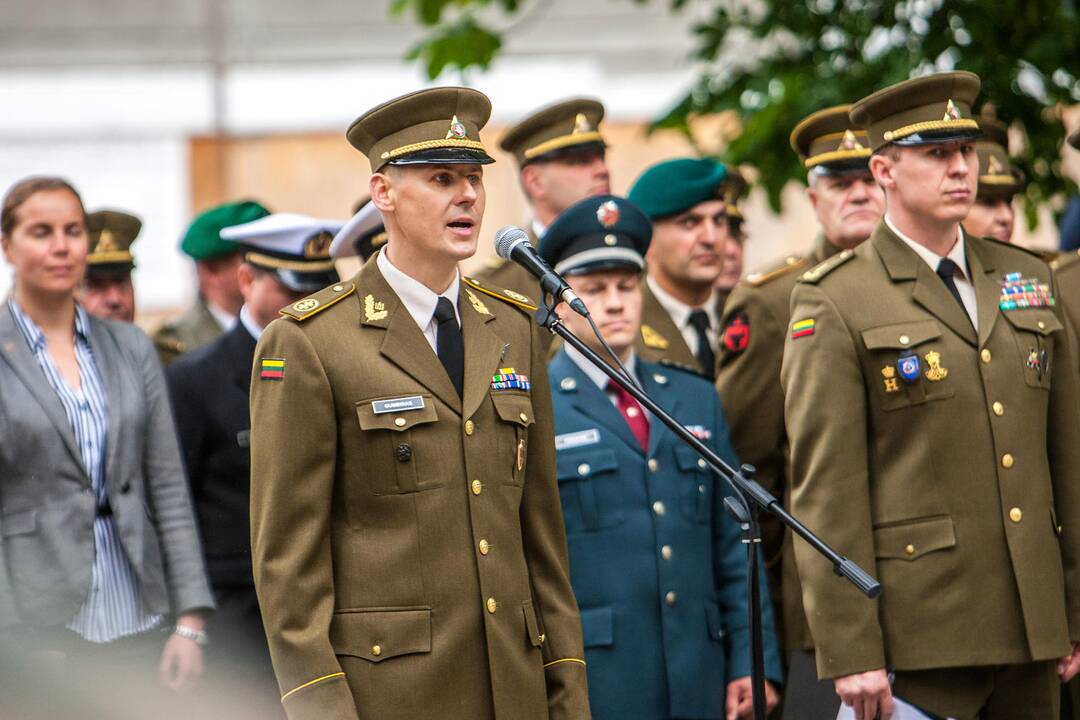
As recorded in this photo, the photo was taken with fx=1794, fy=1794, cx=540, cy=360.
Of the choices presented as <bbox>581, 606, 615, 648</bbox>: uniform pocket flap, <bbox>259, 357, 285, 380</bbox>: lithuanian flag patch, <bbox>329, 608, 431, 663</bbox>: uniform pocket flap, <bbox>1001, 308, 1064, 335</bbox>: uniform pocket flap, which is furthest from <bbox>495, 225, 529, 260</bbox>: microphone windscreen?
<bbox>1001, 308, 1064, 335</bbox>: uniform pocket flap

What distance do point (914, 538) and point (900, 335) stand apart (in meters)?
0.50

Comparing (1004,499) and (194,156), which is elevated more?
(194,156)

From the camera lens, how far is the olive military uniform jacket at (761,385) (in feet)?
17.8

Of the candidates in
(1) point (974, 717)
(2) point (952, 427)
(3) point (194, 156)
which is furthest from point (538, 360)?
(3) point (194, 156)

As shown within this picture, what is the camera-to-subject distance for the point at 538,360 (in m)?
4.00

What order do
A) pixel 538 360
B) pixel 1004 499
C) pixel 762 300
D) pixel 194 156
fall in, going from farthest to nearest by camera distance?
pixel 194 156
pixel 762 300
pixel 1004 499
pixel 538 360

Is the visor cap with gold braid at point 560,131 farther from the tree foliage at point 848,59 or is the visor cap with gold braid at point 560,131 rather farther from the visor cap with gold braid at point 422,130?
the visor cap with gold braid at point 422,130

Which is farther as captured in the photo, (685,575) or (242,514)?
(242,514)

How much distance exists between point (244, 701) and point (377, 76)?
9.57 metres

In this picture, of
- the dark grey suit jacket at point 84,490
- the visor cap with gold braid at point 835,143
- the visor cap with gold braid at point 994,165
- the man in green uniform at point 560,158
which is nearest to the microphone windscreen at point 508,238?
the dark grey suit jacket at point 84,490

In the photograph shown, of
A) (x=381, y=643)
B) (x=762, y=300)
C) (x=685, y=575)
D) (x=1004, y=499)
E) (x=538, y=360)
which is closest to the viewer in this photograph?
(x=381, y=643)

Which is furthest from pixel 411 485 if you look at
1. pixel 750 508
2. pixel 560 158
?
pixel 560 158

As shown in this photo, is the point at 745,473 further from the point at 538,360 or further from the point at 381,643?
the point at 381,643

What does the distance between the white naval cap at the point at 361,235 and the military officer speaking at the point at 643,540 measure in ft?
2.08
